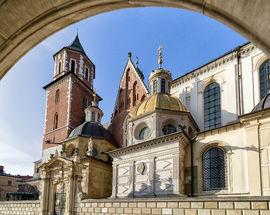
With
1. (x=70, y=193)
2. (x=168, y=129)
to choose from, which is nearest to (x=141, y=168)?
(x=168, y=129)

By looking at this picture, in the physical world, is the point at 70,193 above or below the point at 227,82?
below

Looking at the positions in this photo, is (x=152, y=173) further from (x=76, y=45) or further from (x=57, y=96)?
(x=76, y=45)

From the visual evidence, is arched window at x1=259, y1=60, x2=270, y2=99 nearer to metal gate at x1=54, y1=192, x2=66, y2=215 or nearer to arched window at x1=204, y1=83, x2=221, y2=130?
arched window at x1=204, y1=83, x2=221, y2=130

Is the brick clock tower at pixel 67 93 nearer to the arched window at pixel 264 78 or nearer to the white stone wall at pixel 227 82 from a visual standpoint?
the white stone wall at pixel 227 82

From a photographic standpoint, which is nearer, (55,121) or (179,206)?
(179,206)

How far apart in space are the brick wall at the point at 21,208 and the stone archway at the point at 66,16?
22669 mm

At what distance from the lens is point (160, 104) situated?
23.8 metres

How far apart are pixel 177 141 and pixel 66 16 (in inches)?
663

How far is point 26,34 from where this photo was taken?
10.0 ft

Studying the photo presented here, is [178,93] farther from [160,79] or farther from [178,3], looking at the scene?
[178,3]

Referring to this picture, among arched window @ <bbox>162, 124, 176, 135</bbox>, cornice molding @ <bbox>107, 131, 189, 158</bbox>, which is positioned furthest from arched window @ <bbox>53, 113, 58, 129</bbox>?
arched window @ <bbox>162, 124, 176, 135</bbox>

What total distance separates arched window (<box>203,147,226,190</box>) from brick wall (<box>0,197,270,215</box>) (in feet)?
15.3

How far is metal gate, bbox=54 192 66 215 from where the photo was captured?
857 inches

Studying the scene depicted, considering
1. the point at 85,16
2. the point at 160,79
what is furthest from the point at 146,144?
the point at 85,16
